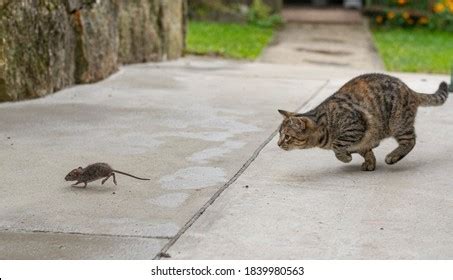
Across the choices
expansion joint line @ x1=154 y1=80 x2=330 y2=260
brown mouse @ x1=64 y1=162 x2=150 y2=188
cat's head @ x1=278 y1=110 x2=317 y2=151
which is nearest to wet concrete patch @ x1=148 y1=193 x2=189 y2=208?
expansion joint line @ x1=154 y1=80 x2=330 y2=260

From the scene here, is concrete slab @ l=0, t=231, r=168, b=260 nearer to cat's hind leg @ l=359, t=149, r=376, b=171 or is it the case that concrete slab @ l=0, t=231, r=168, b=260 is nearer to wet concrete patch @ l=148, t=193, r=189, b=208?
wet concrete patch @ l=148, t=193, r=189, b=208

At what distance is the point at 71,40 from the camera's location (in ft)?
34.7

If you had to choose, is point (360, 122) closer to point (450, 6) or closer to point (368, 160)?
point (368, 160)

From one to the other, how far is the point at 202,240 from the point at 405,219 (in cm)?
128

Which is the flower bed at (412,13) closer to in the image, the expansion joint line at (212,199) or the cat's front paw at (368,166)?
the expansion joint line at (212,199)

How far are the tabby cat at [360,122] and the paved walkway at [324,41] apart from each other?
300 inches

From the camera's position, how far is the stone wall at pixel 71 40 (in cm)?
930

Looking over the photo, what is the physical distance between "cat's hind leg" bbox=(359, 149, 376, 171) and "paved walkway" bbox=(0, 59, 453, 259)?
3.4 inches

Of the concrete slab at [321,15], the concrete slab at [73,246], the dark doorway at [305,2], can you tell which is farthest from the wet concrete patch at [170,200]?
the dark doorway at [305,2]

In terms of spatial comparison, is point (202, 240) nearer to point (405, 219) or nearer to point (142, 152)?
point (405, 219)

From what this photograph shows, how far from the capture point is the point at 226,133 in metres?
Result: 8.08

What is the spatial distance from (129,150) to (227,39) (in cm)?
1123

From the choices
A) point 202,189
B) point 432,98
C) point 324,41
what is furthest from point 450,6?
point 202,189

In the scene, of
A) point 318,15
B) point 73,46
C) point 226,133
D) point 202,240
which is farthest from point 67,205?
point 318,15
